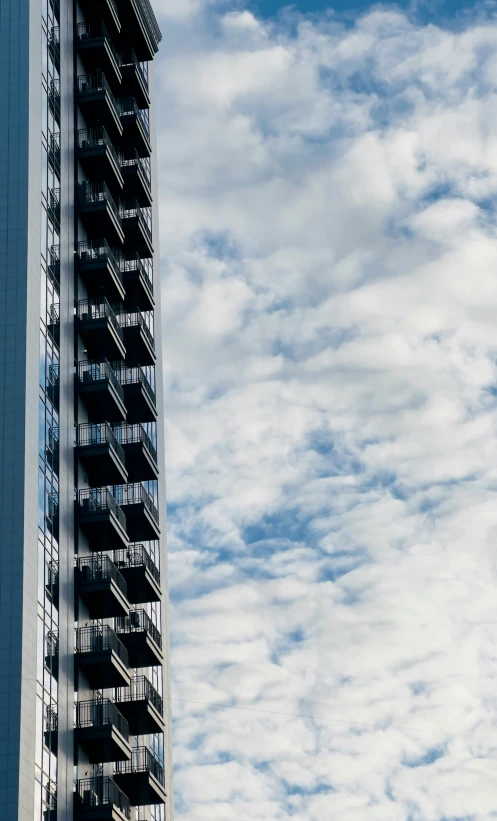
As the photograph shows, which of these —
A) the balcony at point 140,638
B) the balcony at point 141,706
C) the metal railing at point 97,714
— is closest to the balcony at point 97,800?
the metal railing at point 97,714

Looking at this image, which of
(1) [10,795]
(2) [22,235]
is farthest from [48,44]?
(1) [10,795]

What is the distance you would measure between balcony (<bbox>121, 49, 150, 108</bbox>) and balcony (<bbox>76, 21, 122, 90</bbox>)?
3.17 metres

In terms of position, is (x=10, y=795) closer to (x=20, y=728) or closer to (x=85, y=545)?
(x=20, y=728)

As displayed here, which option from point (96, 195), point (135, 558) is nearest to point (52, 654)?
point (135, 558)

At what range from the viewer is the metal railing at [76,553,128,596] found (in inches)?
2975

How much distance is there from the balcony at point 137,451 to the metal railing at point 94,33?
23.4 meters

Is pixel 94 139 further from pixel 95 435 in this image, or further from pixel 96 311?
pixel 95 435

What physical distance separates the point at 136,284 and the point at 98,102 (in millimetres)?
11863

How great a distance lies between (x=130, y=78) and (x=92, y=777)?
157 feet

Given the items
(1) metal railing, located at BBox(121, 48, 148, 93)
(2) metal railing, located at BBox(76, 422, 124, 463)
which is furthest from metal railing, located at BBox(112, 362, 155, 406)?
(1) metal railing, located at BBox(121, 48, 148, 93)

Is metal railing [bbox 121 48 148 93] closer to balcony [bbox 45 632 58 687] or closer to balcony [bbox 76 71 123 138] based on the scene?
balcony [bbox 76 71 123 138]

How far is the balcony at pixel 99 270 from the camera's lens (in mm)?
83562

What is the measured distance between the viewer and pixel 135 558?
86.0 m

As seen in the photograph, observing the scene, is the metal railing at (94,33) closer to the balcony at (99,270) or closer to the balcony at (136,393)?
the balcony at (99,270)
